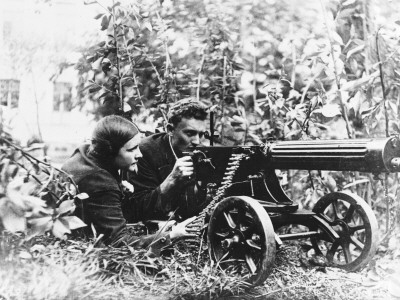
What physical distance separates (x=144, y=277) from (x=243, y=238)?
2.11 ft

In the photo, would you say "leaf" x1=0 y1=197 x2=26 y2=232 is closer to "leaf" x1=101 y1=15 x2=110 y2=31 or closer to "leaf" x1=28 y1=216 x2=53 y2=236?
"leaf" x1=28 y1=216 x2=53 y2=236

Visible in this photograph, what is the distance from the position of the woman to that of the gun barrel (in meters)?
0.79

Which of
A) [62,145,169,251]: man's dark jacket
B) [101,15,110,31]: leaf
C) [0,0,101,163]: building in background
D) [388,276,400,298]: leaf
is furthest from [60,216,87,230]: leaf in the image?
[101,15,110,31]: leaf

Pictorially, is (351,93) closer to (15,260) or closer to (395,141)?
(395,141)

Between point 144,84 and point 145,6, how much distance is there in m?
0.74

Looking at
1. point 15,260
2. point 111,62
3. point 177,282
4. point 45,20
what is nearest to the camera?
point 15,260

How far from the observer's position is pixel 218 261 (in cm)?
297

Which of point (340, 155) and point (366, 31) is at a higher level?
point (366, 31)

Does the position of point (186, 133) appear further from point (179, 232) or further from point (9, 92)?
point (9, 92)

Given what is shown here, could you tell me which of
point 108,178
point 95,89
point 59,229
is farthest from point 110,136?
point 95,89

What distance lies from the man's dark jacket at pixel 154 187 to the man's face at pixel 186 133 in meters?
0.07

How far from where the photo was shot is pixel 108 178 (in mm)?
3021

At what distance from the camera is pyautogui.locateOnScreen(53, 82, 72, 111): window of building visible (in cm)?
385

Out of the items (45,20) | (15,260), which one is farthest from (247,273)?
(45,20)
